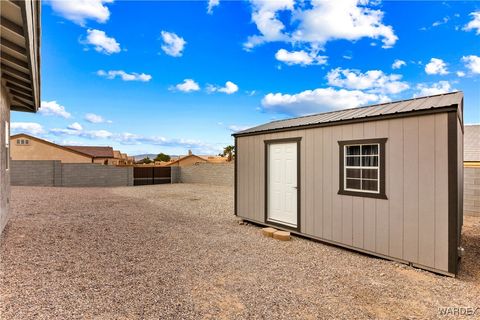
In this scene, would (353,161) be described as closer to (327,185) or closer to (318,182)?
(327,185)

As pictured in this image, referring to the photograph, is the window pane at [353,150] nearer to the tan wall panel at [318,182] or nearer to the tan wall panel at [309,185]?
the tan wall panel at [318,182]

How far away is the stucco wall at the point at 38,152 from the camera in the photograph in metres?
25.5

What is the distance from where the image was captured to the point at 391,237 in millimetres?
4324

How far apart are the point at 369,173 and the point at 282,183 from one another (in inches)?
84.6

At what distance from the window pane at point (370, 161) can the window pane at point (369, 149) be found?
8cm

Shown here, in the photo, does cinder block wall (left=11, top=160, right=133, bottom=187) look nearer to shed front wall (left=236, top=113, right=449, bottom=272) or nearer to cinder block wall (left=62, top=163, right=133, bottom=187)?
cinder block wall (left=62, top=163, right=133, bottom=187)

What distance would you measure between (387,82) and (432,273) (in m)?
9.10

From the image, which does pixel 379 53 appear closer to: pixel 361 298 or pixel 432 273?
pixel 432 273

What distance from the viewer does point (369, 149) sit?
473 cm

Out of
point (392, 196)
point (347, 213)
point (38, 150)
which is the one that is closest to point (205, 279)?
point (347, 213)

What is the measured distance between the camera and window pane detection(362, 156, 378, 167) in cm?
463

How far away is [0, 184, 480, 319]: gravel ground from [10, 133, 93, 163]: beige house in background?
25.3 m

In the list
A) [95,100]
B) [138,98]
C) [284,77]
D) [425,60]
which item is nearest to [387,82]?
[425,60]

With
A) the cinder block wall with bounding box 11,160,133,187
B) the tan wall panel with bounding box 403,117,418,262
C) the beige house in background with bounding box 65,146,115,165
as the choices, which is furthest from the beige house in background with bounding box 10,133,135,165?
the tan wall panel with bounding box 403,117,418,262
